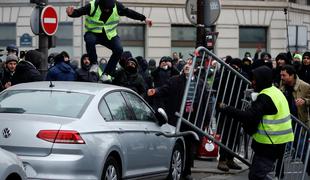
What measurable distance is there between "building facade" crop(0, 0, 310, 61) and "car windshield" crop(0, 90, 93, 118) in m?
28.2

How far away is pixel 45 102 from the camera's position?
10.8 m

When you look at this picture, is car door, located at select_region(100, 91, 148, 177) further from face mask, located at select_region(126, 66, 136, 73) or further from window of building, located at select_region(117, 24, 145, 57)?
window of building, located at select_region(117, 24, 145, 57)

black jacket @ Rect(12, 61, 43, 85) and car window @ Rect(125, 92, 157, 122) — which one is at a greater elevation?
black jacket @ Rect(12, 61, 43, 85)

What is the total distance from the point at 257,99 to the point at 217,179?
4.54 meters

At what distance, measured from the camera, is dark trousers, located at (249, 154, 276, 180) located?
396 inches

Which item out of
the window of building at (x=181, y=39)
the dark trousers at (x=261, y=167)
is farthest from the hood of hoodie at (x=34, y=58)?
the window of building at (x=181, y=39)

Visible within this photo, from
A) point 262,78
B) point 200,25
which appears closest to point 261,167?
point 262,78

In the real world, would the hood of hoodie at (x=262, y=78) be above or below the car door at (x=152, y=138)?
above

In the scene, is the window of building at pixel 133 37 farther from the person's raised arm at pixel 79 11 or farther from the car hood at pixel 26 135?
the car hood at pixel 26 135

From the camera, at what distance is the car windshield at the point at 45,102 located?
10.6 m

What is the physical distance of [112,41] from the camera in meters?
14.3

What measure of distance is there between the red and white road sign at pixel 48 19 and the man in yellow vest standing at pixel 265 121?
7.33 m

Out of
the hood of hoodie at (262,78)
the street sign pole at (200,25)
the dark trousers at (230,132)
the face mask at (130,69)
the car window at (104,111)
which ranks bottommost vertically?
the dark trousers at (230,132)

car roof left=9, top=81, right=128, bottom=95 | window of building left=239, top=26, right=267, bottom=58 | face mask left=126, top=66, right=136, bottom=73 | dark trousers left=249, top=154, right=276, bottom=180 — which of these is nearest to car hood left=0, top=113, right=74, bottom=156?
car roof left=9, top=81, right=128, bottom=95
